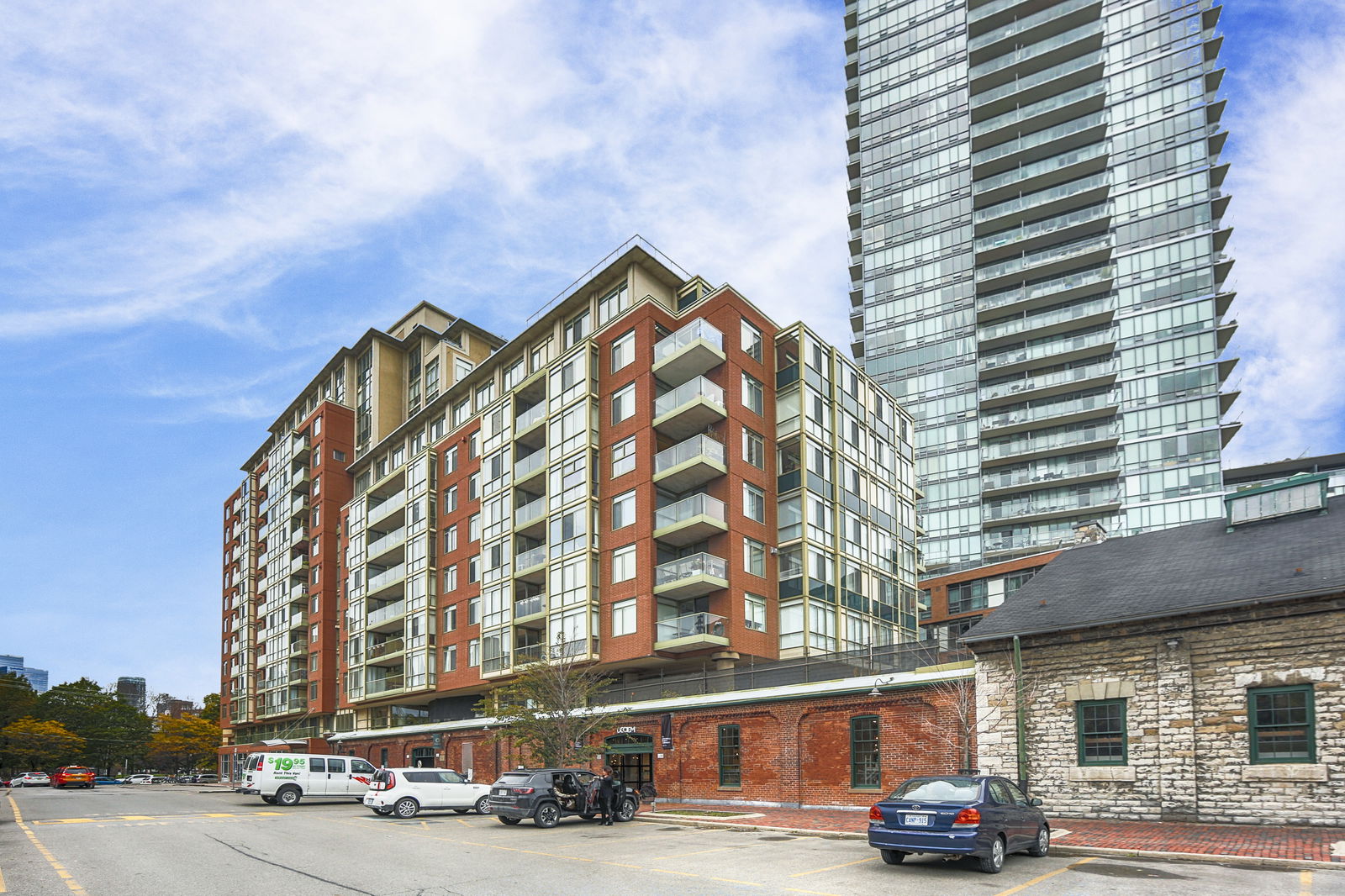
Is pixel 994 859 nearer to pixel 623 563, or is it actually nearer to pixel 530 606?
pixel 623 563

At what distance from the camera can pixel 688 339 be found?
41094mm

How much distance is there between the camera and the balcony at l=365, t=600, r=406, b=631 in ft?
191

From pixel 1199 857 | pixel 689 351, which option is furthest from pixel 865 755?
pixel 689 351

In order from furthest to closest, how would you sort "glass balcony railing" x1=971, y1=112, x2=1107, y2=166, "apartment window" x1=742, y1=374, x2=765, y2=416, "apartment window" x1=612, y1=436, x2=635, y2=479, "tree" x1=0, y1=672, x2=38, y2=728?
1. "tree" x1=0, y1=672, x2=38, y2=728
2. "glass balcony railing" x1=971, y1=112, x2=1107, y2=166
3. "apartment window" x1=742, y1=374, x2=765, y2=416
4. "apartment window" x1=612, y1=436, x2=635, y2=479

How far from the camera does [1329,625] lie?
18859mm

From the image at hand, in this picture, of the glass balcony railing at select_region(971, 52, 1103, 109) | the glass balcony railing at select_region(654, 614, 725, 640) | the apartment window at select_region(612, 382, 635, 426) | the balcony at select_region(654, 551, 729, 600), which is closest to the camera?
the glass balcony railing at select_region(654, 614, 725, 640)

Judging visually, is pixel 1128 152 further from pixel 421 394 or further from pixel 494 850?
pixel 494 850

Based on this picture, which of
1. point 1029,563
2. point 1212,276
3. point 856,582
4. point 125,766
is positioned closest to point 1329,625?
point 856,582

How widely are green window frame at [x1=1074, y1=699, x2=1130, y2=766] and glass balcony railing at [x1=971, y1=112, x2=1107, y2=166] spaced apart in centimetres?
7793

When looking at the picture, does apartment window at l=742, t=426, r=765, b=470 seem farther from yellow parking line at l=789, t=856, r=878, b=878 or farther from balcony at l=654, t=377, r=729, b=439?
yellow parking line at l=789, t=856, r=878, b=878

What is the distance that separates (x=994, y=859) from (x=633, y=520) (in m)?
27.5

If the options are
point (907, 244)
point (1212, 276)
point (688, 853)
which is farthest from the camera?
point (907, 244)

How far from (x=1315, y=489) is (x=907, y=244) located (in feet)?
246

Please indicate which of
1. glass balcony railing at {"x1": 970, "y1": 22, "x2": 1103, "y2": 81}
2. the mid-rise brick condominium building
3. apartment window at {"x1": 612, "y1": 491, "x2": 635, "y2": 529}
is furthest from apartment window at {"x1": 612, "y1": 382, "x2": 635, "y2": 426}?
glass balcony railing at {"x1": 970, "y1": 22, "x2": 1103, "y2": 81}
